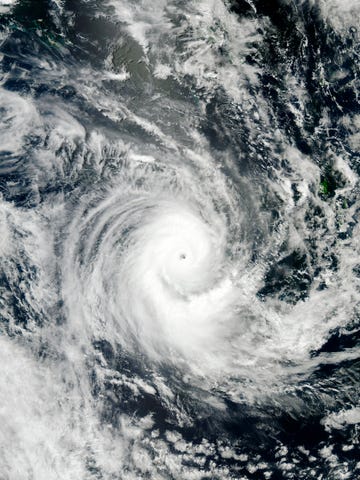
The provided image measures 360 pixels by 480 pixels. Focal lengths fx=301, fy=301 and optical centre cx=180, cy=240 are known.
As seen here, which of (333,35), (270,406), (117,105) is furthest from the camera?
(117,105)

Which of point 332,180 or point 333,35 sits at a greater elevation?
point 333,35

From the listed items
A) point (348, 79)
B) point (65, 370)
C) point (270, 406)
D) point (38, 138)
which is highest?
point (348, 79)

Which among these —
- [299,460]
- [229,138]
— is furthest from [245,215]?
[299,460]

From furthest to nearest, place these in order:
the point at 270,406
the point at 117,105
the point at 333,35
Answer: the point at 117,105 → the point at 270,406 → the point at 333,35

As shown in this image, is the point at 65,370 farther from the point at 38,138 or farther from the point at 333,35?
the point at 333,35

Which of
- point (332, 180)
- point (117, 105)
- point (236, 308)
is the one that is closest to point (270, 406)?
point (236, 308)

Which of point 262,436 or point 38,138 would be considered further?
point 38,138
